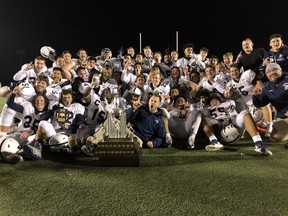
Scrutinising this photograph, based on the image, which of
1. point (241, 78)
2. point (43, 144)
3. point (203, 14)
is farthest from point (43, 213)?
point (203, 14)

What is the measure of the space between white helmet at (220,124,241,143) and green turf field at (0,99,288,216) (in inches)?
17.7

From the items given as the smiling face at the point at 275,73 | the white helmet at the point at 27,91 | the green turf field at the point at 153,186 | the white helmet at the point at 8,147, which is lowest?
the green turf field at the point at 153,186

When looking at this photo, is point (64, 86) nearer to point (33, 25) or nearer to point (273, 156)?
point (273, 156)

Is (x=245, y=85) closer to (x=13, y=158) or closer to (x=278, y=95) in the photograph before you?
(x=278, y=95)

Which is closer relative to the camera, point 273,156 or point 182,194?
point 182,194

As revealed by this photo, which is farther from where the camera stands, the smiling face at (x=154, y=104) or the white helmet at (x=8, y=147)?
the smiling face at (x=154, y=104)

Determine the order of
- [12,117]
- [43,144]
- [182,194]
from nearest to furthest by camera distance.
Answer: [182,194], [43,144], [12,117]

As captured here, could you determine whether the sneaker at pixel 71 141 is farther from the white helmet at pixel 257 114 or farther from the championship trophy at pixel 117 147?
the white helmet at pixel 257 114

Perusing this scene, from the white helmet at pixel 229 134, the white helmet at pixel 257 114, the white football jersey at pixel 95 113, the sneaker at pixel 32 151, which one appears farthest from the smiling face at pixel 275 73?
the sneaker at pixel 32 151

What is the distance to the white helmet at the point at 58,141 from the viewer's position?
145 inches

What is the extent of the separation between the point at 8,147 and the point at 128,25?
20023 mm

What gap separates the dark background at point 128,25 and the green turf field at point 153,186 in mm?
16178

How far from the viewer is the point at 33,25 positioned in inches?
942

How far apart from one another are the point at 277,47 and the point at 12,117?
13.7ft
